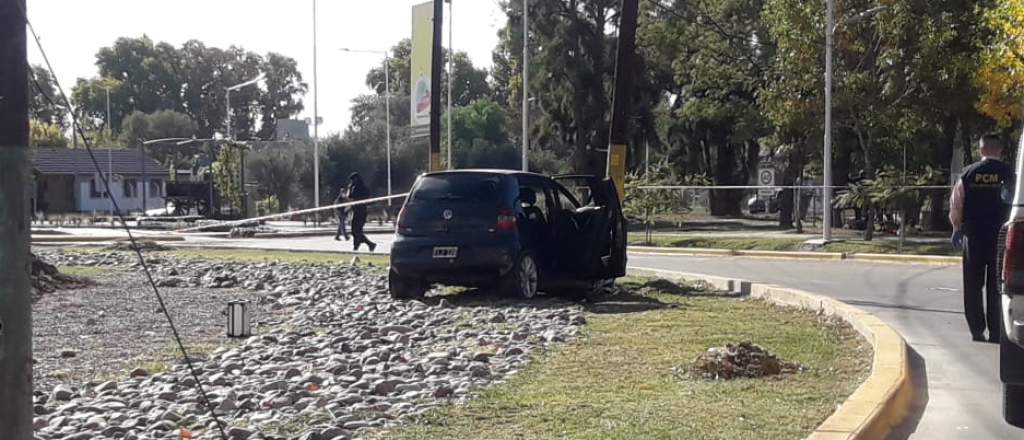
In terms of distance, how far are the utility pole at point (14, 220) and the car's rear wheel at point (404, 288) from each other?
9.43m

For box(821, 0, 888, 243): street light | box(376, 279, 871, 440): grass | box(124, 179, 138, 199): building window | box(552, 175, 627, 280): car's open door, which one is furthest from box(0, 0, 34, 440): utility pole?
box(124, 179, 138, 199): building window

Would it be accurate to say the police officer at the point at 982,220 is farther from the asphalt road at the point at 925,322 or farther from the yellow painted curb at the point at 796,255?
the yellow painted curb at the point at 796,255

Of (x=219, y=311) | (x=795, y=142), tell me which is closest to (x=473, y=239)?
(x=219, y=311)

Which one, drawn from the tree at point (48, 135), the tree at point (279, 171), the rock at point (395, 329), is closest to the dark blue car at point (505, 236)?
the rock at point (395, 329)

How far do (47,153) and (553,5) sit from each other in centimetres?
3997

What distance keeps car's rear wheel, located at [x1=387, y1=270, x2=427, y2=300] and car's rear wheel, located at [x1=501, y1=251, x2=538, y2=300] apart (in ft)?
4.00

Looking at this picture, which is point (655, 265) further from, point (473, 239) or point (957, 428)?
point (957, 428)

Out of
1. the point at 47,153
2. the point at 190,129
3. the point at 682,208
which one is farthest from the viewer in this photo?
the point at 190,129

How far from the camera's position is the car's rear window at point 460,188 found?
1360 centimetres

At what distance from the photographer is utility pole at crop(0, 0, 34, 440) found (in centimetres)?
440

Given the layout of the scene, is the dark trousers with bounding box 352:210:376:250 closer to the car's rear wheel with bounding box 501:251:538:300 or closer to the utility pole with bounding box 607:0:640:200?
the utility pole with bounding box 607:0:640:200

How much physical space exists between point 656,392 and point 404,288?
7.12 m

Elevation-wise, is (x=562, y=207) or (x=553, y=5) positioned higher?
(x=553, y=5)

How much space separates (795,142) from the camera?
109 feet
